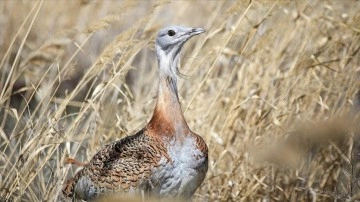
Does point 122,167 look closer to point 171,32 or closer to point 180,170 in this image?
point 180,170

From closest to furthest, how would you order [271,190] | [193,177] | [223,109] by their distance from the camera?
[193,177] < [271,190] < [223,109]

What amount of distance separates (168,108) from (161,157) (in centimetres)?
27

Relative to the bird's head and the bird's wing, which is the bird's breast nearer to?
the bird's wing

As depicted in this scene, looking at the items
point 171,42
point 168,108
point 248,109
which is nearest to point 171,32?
point 171,42

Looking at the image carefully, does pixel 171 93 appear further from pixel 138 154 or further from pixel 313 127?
pixel 313 127

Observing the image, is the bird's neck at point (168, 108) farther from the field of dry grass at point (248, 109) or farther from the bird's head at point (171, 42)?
the field of dry grass at point (248, 109)

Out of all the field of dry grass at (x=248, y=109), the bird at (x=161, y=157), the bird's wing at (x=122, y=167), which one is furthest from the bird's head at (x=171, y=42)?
the bird's wing at (x=122, y=167)

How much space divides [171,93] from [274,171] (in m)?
0.86

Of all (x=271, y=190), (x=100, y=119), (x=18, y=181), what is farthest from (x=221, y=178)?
(x=18, y=181)

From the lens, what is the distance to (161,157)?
4199mm

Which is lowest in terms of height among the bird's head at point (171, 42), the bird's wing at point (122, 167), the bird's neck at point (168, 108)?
the bird's wing at point (122, 167)

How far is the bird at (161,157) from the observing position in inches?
164

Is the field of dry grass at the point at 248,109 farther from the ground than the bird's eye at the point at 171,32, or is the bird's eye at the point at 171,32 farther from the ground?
the bird's eye at the point at 171,32

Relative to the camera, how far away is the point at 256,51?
5.31m
